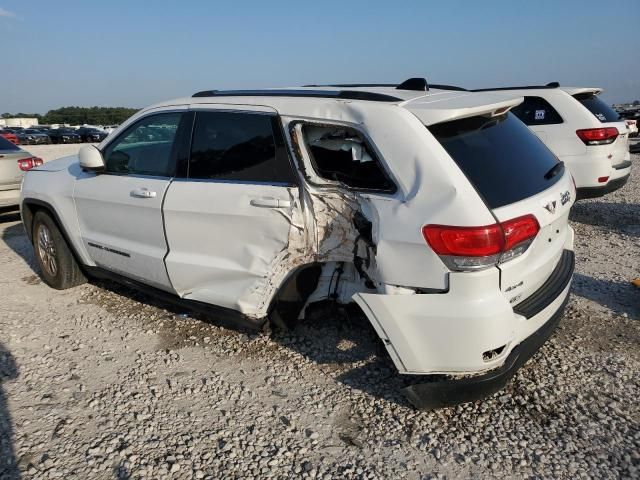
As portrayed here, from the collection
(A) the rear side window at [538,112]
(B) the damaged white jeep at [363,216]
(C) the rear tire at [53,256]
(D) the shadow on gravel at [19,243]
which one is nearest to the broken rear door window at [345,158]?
(B) the damaged white jeep at [363,216]

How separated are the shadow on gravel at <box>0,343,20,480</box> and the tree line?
71.4 meters

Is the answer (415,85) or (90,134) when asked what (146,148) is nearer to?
(415,85)

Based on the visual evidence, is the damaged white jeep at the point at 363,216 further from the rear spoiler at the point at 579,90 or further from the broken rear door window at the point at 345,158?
the rear spoiler at the point at 579,90

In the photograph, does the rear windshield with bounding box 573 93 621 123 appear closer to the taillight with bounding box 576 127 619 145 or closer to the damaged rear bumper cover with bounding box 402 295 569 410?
the taillight with bounding box 576 127 619 145

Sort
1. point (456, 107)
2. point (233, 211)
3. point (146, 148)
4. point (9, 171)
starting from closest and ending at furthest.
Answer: point (456, 107)
point (233, 211)
point (146, 148)
point (9, 171)

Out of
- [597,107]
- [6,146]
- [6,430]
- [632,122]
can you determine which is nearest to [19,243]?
[6,146]

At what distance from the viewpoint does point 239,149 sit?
330 cm

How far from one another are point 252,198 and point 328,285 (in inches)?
29.4

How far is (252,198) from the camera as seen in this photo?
3123mm

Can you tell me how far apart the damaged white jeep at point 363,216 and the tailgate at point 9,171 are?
428 centimetres

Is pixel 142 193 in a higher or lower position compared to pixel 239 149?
lower

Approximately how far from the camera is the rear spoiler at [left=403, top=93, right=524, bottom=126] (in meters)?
2.59

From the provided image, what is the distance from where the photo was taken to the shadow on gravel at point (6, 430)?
2486 mm

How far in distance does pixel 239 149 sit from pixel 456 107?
4.66ft
